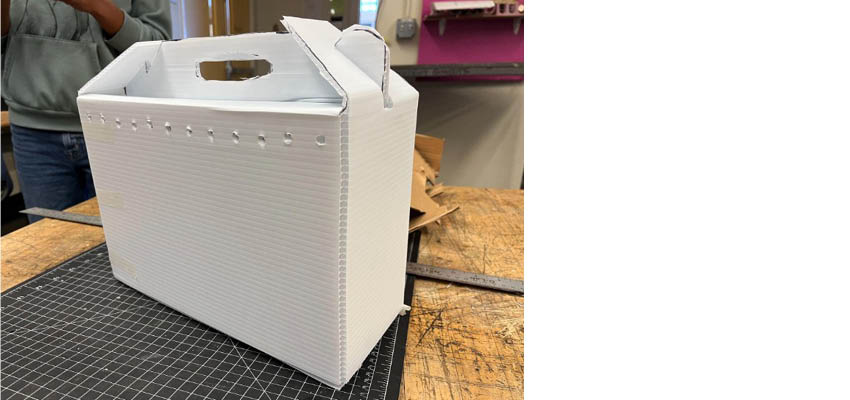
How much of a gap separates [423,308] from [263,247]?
8.6 inches

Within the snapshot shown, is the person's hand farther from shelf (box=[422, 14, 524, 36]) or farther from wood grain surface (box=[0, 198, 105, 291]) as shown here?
shelf (box=[422, 14, 524, 36])

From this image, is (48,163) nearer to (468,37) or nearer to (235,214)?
(235,214)

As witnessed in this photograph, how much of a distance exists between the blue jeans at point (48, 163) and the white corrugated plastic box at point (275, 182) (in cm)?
46

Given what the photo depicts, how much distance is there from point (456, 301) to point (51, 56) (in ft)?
2.86

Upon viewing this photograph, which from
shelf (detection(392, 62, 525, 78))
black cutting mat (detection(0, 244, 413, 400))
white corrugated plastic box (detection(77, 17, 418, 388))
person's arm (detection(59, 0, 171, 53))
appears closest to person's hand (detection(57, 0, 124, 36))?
person's arm (detection(59, 0, 171, 53))

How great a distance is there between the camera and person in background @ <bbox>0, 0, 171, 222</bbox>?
67 cm

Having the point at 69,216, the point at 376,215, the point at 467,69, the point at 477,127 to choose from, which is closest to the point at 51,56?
the point at 69,216

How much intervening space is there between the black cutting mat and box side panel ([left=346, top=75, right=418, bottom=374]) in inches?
1.5

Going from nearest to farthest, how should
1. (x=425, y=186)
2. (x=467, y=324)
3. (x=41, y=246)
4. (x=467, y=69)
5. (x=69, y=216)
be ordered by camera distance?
(x=467, y=324)
(x=41, y=246)
(x=69, y=216)
(x=425, y=186)
(x=467, y=69)

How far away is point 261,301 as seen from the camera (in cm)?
35

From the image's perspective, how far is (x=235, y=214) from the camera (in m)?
0.33

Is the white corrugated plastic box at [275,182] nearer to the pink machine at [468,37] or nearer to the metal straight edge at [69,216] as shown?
the metal straight edge at [69,216]

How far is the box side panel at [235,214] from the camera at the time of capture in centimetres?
28

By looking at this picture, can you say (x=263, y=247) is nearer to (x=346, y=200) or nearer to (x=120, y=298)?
(x=346, y=200)
